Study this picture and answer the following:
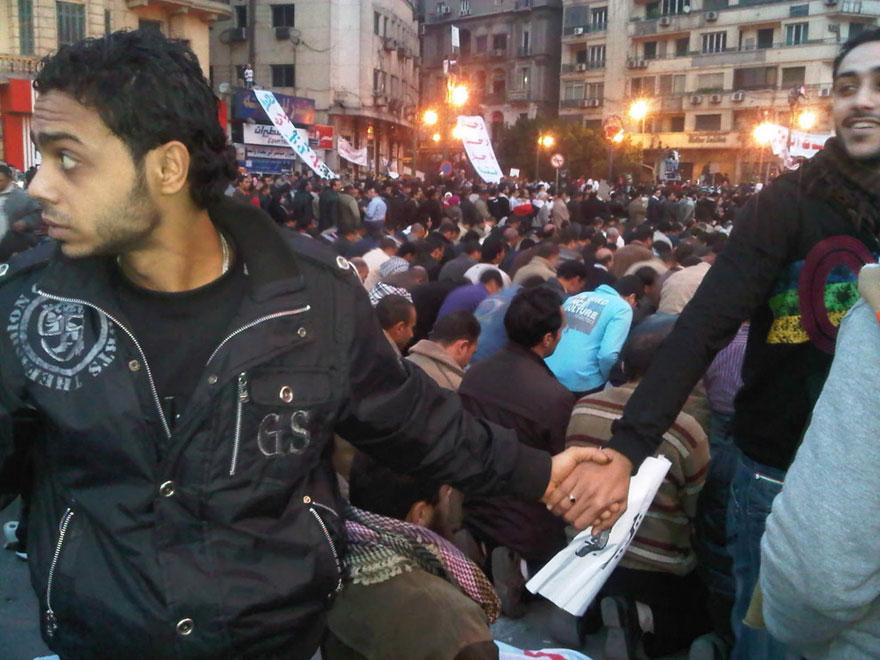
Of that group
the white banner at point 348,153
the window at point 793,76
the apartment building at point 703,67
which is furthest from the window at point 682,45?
the white banner at point 348,153

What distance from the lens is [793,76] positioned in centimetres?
5150

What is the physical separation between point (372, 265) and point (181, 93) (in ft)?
24.3

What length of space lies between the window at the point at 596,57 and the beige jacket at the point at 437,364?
58.0 metres

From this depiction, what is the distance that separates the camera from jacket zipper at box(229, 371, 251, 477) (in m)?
1.76

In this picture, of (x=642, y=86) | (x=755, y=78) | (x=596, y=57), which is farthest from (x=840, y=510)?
(x=596, y=57)

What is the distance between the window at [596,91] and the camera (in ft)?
194

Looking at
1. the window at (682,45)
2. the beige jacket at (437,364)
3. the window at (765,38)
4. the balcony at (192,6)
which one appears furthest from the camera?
the window at (682,45)

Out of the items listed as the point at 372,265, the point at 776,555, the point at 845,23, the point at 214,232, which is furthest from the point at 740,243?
the point at 845,23

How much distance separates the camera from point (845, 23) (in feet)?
166

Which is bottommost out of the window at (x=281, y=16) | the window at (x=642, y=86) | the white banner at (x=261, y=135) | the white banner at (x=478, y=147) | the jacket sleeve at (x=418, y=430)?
the jacket sleeve at (x=418, y=430)

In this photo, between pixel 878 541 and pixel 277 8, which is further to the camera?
pixel 277 8

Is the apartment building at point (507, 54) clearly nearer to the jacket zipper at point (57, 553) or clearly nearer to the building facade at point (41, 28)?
the building facade at point (41, 28)

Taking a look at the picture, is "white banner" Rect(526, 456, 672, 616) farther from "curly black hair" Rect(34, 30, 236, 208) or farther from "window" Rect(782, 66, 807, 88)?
"window" Rect(782, 66, 807, 88)

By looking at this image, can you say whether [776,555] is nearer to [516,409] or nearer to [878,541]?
[878,541]
